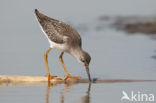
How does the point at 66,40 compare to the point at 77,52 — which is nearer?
the point at 77,52

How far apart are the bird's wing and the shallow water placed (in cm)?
100

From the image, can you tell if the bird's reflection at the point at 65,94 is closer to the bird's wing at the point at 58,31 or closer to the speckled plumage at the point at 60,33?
the speckled plumage at the point at 60,33

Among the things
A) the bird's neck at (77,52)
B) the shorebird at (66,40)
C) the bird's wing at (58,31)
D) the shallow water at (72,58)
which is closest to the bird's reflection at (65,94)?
the shallow water at (72,58)

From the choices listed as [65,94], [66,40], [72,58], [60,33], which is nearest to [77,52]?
[66,40]

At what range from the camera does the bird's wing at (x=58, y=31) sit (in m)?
15.0

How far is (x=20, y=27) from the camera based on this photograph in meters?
24.6

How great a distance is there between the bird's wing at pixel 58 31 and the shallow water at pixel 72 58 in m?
1.00

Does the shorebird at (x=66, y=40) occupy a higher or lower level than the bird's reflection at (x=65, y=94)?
higher

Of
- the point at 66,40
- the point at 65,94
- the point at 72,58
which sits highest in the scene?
the point at 66,40

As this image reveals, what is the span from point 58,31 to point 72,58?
8.05ft

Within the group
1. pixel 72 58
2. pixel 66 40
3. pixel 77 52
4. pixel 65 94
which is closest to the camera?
pixel 65 94

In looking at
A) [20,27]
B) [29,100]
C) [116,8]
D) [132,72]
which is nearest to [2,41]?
[20,27]

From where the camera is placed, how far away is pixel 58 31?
A: 600 inches

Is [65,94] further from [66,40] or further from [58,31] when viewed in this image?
[58,31]
